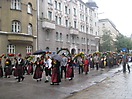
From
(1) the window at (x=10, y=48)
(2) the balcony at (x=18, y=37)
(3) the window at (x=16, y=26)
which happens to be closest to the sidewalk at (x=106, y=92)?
(2) the balcony at (x=18, y=37)

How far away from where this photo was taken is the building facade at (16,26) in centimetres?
2248

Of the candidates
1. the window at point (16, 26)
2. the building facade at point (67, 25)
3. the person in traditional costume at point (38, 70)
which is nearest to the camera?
the person in traditional costume at point (38, 70)

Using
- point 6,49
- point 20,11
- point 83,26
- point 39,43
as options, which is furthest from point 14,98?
point 83,26

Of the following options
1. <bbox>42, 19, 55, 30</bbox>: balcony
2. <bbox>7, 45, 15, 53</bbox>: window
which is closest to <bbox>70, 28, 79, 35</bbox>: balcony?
<bbox>42, 19, 55, 30</bbox>: balcony

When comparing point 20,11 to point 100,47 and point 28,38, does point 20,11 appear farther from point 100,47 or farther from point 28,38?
point 100,47

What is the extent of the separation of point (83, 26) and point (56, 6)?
511 inches

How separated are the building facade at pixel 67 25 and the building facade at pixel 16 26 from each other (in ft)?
10.4

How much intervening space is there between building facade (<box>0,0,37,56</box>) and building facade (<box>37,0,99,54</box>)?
3158mm

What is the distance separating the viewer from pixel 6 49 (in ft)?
74.3

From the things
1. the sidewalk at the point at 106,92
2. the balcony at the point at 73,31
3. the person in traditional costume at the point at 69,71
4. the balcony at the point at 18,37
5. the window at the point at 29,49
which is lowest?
the sidewalk at the point at 106,92

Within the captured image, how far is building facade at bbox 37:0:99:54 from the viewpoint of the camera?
95.8 feet

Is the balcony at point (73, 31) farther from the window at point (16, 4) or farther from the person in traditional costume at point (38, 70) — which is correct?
the person in traditional costume at point (38, 70)

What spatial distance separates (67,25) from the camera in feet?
119

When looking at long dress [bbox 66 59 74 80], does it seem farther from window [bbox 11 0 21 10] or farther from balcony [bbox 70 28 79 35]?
balcony [bbox 70 28 79 35]
